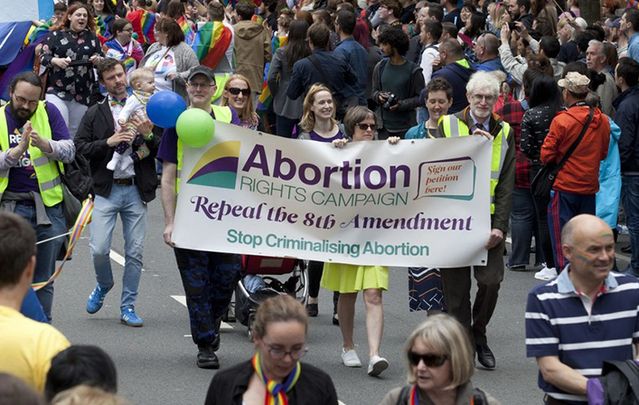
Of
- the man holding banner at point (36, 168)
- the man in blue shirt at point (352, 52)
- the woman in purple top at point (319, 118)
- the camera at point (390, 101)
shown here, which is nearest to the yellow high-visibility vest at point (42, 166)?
the man holding banner at point (36, 168)

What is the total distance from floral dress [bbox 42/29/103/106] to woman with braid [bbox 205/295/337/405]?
10.0m

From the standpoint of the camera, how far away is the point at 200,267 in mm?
9109

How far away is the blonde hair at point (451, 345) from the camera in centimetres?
510

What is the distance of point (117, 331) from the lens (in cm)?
1032

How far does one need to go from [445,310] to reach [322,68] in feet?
19.3

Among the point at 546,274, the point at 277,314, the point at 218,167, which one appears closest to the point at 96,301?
the point at 218,167

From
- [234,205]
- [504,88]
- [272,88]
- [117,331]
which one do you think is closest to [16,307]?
[234,205]

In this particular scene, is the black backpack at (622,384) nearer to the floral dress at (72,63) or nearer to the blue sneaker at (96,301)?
the blue sneaker at (96,301)

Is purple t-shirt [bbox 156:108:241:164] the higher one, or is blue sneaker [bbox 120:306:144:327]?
purple t-shirt [bbox 156:108:241:164]

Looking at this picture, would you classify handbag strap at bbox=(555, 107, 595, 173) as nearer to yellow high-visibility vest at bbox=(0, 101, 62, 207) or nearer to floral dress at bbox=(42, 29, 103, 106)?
yellow high-visibility vest at bbox=(0, 101, 62, 207)

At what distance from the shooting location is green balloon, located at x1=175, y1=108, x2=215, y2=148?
8.84 m

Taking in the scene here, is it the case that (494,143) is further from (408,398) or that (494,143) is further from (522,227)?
(522,227)

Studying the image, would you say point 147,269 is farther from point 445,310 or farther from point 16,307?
point 16,307

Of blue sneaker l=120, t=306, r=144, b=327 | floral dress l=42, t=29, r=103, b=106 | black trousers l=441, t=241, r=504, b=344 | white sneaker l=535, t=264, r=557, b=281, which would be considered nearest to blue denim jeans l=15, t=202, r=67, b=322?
blue sneaker l=120, t=306, r=144, b=327
